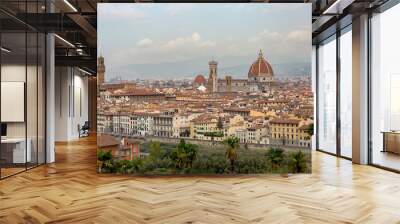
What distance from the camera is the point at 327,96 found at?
35.3 ft

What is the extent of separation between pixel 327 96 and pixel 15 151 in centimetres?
770

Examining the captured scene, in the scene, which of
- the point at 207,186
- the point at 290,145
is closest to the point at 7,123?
the point at 207,186

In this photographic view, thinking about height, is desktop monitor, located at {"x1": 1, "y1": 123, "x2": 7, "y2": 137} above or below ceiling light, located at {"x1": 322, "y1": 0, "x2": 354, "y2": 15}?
below

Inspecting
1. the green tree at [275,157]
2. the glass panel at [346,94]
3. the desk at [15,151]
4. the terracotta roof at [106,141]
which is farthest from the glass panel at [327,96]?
the desk at [15,151]

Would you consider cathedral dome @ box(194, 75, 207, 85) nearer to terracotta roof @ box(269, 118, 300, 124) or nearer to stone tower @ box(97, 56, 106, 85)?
terracotta roof @ box(269, 118, 300, 124)

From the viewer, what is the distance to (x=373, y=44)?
8.16 metres

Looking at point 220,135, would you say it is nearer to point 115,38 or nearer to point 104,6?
point 115,38

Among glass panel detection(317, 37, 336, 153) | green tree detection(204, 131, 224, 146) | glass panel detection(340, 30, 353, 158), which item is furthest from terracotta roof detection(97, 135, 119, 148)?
glass panel detection(317, 37, 336, 153)

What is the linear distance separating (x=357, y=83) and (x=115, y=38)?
16.5 ft

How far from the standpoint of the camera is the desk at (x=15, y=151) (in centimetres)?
654

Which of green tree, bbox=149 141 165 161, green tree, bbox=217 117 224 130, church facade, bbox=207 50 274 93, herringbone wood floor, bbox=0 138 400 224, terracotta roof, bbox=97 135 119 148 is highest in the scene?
church facade, bbox=207 50 274 93

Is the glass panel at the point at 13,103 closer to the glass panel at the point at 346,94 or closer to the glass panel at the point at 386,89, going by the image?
the glass panel at the point at 386,89

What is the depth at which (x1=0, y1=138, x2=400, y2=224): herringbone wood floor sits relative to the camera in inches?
164

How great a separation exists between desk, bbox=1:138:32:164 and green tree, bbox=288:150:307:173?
469 centimetres
